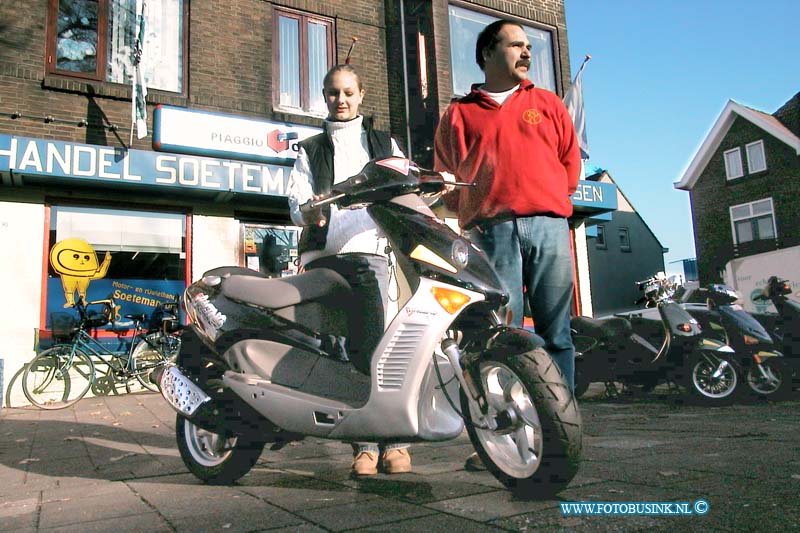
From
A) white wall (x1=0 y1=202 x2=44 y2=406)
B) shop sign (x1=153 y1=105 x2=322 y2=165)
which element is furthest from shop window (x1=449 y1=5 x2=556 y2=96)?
white wall (x1=0 y1=202 x2=44 y2=406)

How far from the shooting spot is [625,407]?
633cm

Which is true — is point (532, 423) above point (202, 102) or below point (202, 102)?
below

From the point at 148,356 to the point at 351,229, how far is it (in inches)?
258

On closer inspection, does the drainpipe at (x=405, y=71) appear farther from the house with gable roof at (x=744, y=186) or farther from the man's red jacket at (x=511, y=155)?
the house with gable roof at (x=744, y=186)

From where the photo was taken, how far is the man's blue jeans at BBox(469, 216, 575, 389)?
9.45 ft

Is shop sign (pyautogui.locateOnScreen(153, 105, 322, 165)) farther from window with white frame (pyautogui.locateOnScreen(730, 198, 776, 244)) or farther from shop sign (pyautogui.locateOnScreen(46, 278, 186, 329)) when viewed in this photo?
window with white frame (pyautogui.locateOnScreen(730, 198, 776, 244))

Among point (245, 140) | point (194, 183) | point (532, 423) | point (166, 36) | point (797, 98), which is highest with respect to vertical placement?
point (797, 98)

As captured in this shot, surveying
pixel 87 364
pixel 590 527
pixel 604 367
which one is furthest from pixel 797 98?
pixel 590 527

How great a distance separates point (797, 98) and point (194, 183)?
28.1 meters

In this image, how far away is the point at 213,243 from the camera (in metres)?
9.38

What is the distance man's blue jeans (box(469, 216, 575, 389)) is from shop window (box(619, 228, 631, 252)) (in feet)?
110

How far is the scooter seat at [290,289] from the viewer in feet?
8.87

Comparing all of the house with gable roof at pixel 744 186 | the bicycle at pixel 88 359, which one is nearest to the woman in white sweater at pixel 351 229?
the bicycle at pixel 88 359

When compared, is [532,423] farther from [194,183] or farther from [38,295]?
[38,295]
